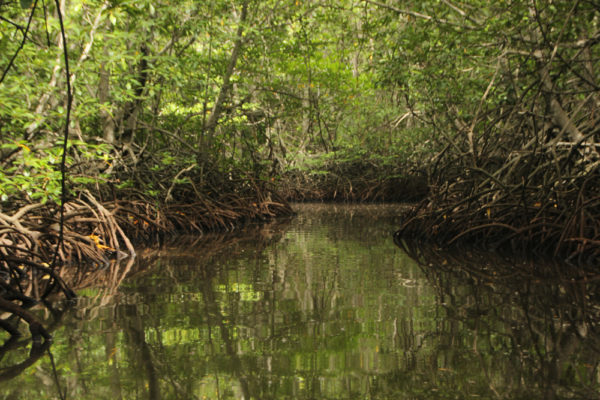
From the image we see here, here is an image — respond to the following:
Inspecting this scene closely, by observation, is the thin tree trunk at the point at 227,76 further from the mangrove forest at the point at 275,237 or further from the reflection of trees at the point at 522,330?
the reflection of trees at the point at 522,330

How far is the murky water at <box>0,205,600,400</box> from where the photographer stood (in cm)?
175

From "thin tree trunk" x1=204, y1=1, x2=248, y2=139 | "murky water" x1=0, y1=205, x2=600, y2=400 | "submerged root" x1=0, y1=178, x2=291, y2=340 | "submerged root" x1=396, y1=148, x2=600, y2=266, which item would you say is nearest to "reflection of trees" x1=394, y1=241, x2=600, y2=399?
"murky water" x1=0, y1=205, x2=600, y2=400

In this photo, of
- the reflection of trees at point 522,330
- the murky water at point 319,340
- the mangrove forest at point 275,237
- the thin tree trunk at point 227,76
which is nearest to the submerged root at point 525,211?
the mangrove forest at point 275,237

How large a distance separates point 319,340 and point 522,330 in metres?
0.90

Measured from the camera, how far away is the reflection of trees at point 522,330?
69.2 inches

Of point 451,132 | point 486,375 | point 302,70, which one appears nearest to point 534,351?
point 486,375

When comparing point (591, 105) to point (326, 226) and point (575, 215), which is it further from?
point (326, 226)

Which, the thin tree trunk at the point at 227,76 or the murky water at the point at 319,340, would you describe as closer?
the murky water at the point at 319,340

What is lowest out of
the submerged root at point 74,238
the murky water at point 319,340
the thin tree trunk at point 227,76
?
the murky water at point 319,340

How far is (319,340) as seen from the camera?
2260 millimetres

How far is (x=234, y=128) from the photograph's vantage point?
9203 mm

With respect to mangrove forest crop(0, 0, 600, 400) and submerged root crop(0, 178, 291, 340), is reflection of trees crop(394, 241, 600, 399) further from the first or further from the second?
submerged root crop(0, 178, 291, 340)

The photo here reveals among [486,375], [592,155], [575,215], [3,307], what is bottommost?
[486,375]

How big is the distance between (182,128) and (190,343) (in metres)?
7.04
